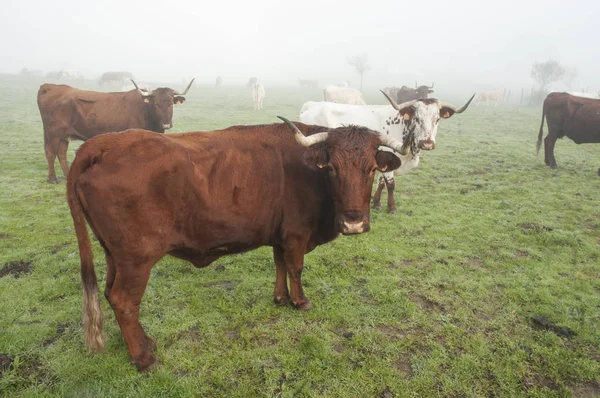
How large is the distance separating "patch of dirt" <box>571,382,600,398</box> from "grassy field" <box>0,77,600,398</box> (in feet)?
0.04

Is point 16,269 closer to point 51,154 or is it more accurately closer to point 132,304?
point 132,304

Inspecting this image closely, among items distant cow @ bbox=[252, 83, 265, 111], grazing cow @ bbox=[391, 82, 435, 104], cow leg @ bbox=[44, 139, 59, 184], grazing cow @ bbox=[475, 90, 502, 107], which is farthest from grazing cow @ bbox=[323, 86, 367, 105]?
grazing cow @ bbox=[475, 90, 502, 107]

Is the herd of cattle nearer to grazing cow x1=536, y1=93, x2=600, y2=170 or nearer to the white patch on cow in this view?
the white patch on cow

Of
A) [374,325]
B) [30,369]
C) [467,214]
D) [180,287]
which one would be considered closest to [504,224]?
[467,214]

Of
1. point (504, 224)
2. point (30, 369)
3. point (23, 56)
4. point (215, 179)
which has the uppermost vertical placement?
point (23, 56)

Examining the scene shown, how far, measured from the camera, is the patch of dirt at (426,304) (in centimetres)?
446

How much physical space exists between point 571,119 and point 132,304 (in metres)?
13.5

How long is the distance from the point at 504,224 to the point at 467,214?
748 mm

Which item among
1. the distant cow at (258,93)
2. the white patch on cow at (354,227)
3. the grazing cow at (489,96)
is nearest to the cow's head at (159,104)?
the white patch on cow at (354,227)

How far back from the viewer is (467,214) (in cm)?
759

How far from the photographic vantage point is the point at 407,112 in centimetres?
711

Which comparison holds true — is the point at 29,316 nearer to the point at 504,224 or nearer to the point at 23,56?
the point at 504,224

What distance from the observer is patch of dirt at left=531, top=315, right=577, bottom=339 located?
13.2ft

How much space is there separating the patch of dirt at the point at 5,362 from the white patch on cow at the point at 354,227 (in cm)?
349
